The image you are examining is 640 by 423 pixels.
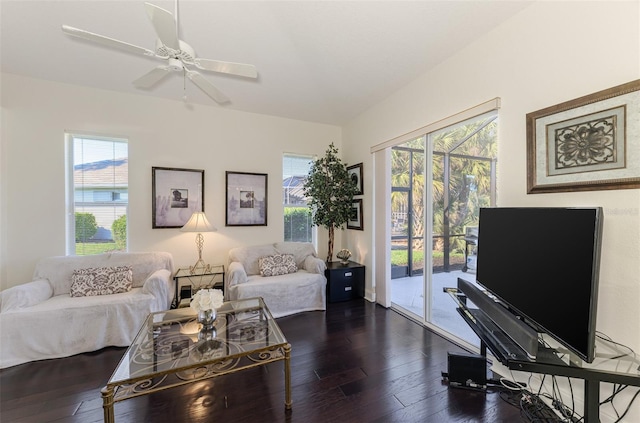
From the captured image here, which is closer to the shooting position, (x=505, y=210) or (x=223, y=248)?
(x=505, y=210)

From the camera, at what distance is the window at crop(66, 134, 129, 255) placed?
10.2ft

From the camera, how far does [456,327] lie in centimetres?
260

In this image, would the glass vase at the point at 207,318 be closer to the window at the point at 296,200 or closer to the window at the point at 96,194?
the window at the point at 96,194

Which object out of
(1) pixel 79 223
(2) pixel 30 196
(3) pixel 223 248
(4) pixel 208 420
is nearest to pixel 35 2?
(2) pixel 30 196

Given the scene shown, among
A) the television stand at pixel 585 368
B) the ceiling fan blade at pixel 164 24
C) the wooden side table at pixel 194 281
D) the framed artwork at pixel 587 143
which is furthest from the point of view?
the wooden side table at pixel 194 281

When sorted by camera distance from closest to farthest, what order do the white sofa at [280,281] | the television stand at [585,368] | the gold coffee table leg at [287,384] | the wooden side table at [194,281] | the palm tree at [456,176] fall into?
1. the television stand at [585,368]
2. the gold coffee table leg at [287,384]
3. the palm tree at [456,176]
4. the white sofa at [280,281]
5. the wooden side table at [194,281]

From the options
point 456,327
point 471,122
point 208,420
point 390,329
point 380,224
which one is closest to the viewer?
point 208,420

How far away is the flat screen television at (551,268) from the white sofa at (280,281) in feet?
6.76

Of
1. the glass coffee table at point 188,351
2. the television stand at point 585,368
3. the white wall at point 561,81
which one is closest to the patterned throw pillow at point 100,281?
the glass coffee table at point 188,351

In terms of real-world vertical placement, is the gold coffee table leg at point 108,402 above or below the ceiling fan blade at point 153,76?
below

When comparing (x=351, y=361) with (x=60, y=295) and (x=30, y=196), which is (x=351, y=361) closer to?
(x=60, y=295)

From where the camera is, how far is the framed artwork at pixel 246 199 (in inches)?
147

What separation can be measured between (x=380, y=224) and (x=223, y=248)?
7.63 feet

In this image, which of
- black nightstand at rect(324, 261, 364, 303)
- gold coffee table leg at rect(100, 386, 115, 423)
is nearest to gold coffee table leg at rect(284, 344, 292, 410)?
gold coffee table leg at rect(100, 386, 115, 423)
